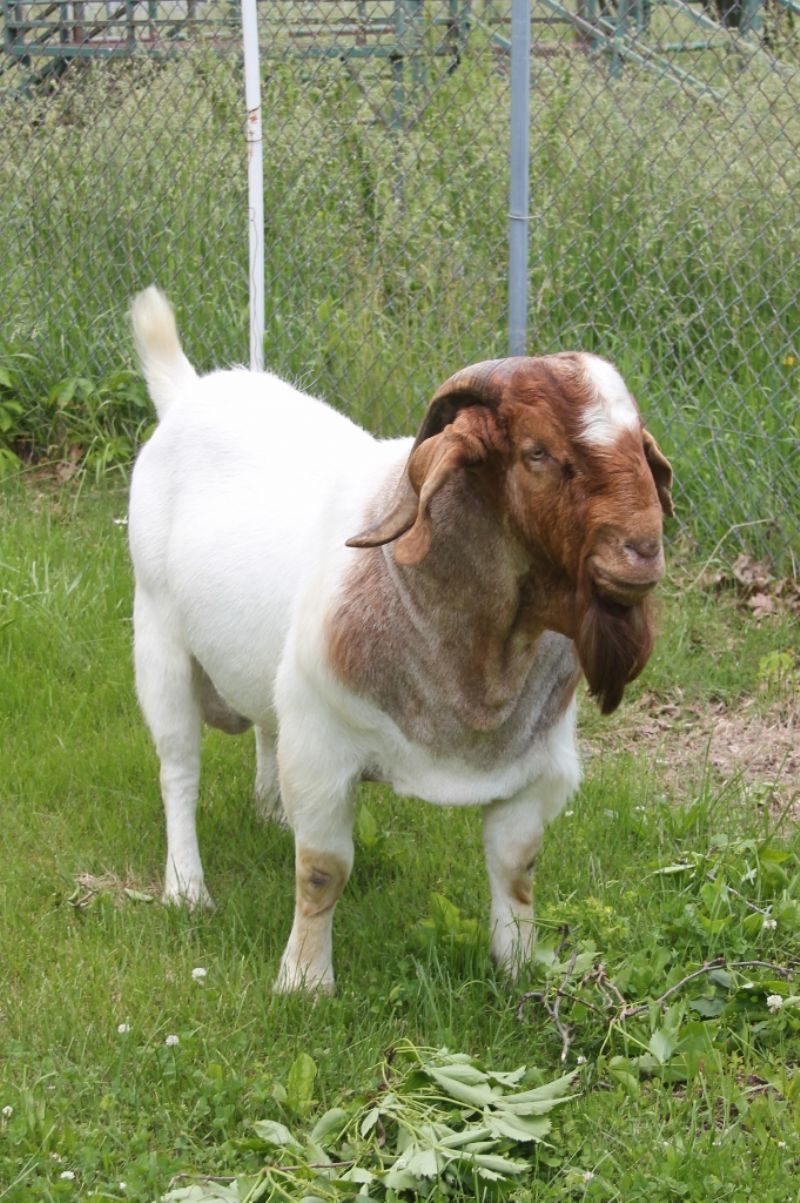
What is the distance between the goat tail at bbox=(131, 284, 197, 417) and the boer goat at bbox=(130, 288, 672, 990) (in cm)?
24

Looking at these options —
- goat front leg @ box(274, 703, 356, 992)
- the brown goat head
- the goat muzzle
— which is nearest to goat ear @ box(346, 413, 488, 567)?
the brown goat head

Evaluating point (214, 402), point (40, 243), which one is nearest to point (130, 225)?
point (40, 243)

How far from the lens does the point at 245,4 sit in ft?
18.9

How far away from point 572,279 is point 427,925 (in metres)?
3.39

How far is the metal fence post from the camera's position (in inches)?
204

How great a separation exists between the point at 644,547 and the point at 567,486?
0.18 metres

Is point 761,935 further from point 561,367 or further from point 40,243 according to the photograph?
point 40,243

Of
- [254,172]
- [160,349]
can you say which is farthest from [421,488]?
[254,172]

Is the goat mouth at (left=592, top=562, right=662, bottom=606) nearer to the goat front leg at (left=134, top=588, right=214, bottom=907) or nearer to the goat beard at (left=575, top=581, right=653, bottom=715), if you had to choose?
the goat beard at (left=575, top=581, right=653, bottom=715)

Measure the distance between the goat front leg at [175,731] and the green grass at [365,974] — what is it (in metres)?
0.12

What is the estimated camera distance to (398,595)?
10.8ft

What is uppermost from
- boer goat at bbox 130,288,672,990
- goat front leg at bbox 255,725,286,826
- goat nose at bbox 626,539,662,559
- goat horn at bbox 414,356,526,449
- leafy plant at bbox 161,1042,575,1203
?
goat horn at bbox 414,356,526,449

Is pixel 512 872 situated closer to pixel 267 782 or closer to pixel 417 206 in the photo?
pixel 267 782

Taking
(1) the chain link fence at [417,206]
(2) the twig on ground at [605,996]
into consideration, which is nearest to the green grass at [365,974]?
(2) the twig on ground at [605,996]
